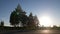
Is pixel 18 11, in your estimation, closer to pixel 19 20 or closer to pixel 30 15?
pixel 19 20

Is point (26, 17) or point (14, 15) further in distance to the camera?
point (26, 17)

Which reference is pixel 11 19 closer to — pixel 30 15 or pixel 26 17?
pixel 26 17

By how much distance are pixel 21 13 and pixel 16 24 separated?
15.7 ft

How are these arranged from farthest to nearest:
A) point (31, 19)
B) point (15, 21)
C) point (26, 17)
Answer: point (31, 19) → point (26, 17) → point (15, 21)

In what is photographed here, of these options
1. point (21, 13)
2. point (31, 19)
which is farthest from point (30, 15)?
point (21, 13)

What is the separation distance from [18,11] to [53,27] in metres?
19.1

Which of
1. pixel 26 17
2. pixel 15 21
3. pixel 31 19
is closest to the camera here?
pixel 15 21

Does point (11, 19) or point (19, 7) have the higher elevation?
point (19, 7)

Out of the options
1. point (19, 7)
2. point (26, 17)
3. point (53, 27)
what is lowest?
point (53, 27)

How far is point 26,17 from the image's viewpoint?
5672 centimetres

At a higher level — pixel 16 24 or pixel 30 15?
pixel 30 15

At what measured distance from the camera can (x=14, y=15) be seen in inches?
2083

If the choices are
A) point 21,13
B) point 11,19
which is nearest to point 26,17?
point 21,13

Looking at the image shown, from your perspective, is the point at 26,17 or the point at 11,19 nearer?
the point at 11,19
